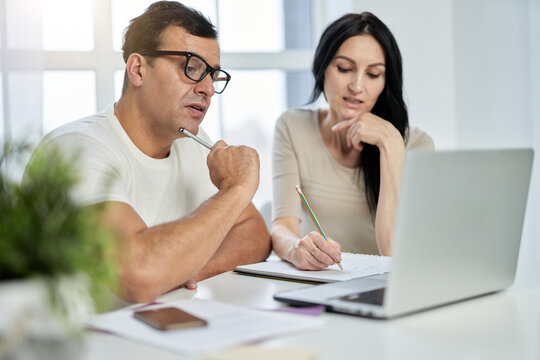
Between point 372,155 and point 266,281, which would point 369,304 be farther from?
point 372,155

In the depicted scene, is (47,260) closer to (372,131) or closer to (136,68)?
(136,68)

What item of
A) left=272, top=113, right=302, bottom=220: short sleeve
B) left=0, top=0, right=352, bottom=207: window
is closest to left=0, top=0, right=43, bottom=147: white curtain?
left=0, top=0, right=352, bottom=207: window

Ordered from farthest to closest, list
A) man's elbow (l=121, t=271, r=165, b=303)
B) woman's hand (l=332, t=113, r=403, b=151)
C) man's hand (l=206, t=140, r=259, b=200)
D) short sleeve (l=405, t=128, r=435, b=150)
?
short sleeve (l=405, t=128, r=435, b=150) < woman's hand (l=332, t=113, r=403, b=151) < man's hand (l=206, t=140, r=259, b=200) < man's elbow (l=121, t=271, r=165, b=303)

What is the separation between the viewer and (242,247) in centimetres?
155

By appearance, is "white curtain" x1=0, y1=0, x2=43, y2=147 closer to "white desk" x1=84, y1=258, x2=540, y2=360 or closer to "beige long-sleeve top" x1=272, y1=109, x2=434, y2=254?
"beige long-sleeve top" x1=272, y1=109, x2=434, y2=254

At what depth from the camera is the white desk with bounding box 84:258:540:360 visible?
782 mm

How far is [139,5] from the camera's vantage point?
3031mm

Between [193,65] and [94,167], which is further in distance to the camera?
[193,65]

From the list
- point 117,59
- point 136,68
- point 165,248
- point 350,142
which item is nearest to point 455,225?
point 165,248

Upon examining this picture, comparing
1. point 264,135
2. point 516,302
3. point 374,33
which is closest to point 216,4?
point 264,135

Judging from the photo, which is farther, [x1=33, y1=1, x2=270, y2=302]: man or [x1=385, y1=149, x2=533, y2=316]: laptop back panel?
[x1=33, y1=1, x2=270, y2=302]: man

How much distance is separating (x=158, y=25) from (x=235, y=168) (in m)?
0.45

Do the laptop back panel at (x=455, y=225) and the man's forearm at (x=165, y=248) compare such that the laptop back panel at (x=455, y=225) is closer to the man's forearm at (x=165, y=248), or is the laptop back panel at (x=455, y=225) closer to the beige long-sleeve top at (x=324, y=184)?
the man's forearm at (x=165, y=248)

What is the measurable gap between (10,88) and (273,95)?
143 cm
